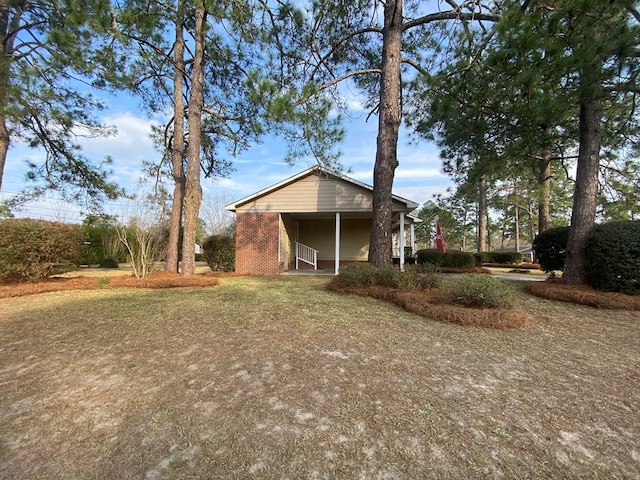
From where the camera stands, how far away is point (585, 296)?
532 cm

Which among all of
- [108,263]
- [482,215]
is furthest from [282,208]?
[482,215]

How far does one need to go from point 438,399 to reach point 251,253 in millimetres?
10066

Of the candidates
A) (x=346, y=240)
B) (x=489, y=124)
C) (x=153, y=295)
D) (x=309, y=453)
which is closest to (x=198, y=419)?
(x=309, y=453)

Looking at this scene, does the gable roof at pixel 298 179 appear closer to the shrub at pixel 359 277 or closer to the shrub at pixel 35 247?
the shrub at pixel 359 277

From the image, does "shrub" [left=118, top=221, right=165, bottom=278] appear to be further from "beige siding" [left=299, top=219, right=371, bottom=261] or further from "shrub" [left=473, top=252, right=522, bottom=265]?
"shrub" [left=473, top=252, right=522, bottom=265]

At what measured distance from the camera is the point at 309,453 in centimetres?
173

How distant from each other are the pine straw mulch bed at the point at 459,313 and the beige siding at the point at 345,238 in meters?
8.72

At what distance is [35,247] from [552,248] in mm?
12903

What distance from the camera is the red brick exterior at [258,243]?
→ 11.5 m

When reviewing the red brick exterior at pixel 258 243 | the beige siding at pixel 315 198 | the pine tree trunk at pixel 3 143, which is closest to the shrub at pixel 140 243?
the red brick exterior at pixel 258 243

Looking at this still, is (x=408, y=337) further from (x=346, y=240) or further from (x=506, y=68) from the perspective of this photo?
(x=346, y=240)

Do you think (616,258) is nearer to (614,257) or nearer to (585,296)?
(614,257)

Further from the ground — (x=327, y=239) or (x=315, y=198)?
(x=315, y=198)

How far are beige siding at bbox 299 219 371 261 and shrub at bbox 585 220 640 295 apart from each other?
29.5 feet
